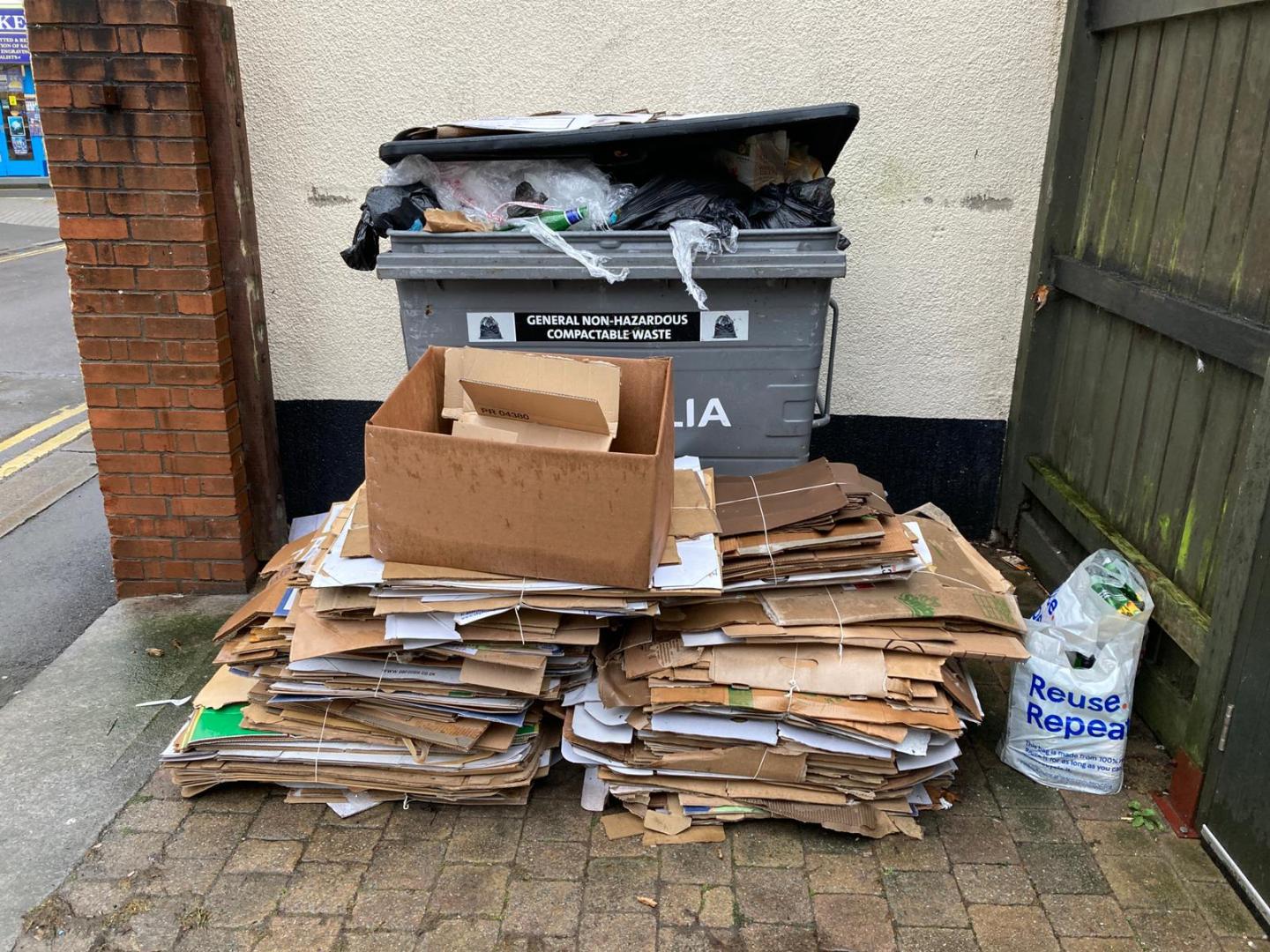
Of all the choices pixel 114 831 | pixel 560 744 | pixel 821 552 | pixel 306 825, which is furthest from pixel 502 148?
pixel 114 831

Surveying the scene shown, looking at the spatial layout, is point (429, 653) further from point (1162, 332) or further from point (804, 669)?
point (1162, 332)

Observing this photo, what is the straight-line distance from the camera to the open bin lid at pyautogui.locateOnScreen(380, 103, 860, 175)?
2.90 metres

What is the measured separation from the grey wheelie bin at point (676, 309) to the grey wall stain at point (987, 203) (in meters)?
1.04

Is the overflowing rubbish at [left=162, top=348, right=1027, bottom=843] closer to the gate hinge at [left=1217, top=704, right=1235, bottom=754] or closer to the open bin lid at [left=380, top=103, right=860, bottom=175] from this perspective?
the gate hinge at [left=1217, top=704, right=1235, bottom=754]

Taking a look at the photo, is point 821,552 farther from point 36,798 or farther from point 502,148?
point 36,798

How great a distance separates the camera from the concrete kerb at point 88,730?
268 centimetres

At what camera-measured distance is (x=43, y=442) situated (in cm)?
618

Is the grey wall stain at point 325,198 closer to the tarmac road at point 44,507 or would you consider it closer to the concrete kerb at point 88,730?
the concrete kerb at point 88,730

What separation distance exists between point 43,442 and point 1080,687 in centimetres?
599

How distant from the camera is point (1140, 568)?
3131 millimetres

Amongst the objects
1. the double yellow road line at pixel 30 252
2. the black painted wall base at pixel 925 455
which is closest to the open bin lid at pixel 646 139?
the black painted wall base at pixel 925 455

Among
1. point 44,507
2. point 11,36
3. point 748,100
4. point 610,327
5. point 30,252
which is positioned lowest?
point 44,507

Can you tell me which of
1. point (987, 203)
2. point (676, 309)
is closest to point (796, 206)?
point (676, 309)

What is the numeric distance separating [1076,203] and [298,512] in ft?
11.4
